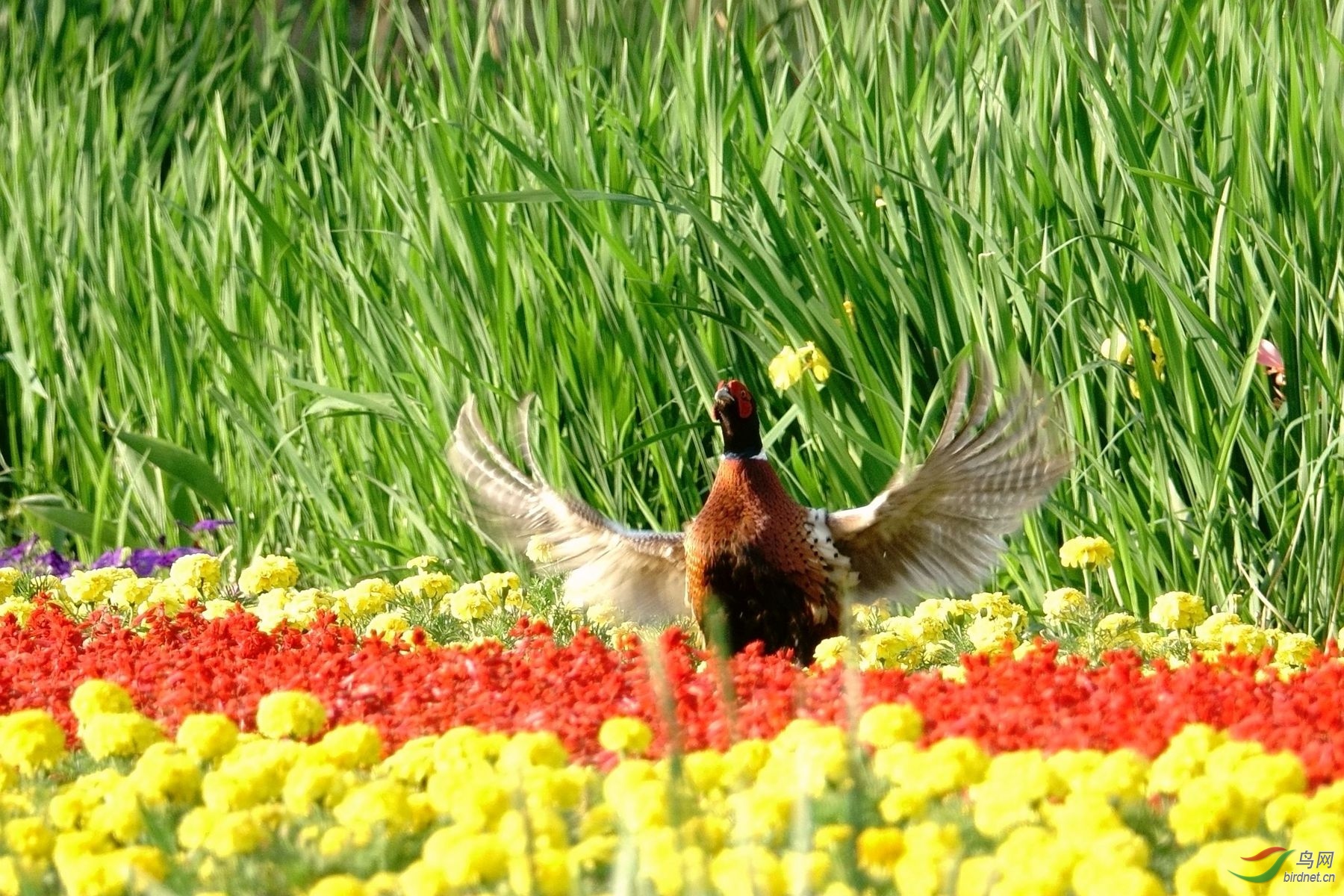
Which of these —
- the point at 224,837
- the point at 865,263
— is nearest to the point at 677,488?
the point at 865,263

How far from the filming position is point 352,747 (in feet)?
6.77

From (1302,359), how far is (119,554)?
289cm

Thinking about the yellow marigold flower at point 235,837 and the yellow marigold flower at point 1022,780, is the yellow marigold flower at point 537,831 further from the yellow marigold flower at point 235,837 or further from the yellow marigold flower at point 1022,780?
the yellow marigold flower at point 1022,780

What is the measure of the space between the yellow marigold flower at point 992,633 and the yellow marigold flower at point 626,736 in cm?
104

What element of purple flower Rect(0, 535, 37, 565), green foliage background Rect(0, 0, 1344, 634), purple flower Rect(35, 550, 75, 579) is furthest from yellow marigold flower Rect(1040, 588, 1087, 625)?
purple flower Rect(0, 535, 37, 565)

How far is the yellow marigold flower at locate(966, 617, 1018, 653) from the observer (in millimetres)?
3016

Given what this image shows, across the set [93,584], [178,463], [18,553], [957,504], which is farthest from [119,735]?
[18,553]

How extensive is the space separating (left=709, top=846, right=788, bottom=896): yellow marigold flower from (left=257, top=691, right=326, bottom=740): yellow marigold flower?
775mm

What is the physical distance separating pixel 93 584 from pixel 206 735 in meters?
1.63

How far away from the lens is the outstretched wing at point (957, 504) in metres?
3.09

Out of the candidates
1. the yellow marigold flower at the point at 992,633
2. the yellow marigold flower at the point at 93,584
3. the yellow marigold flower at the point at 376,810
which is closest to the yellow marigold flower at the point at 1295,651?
the yellow marigold flower at the point at 992,633

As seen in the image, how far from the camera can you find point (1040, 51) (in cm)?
362

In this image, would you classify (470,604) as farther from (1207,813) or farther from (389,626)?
(1207,813)

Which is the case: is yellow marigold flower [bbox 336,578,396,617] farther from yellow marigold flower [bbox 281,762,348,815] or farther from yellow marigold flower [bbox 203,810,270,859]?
yellow marigold flower [bbox 203,810,270,859]
